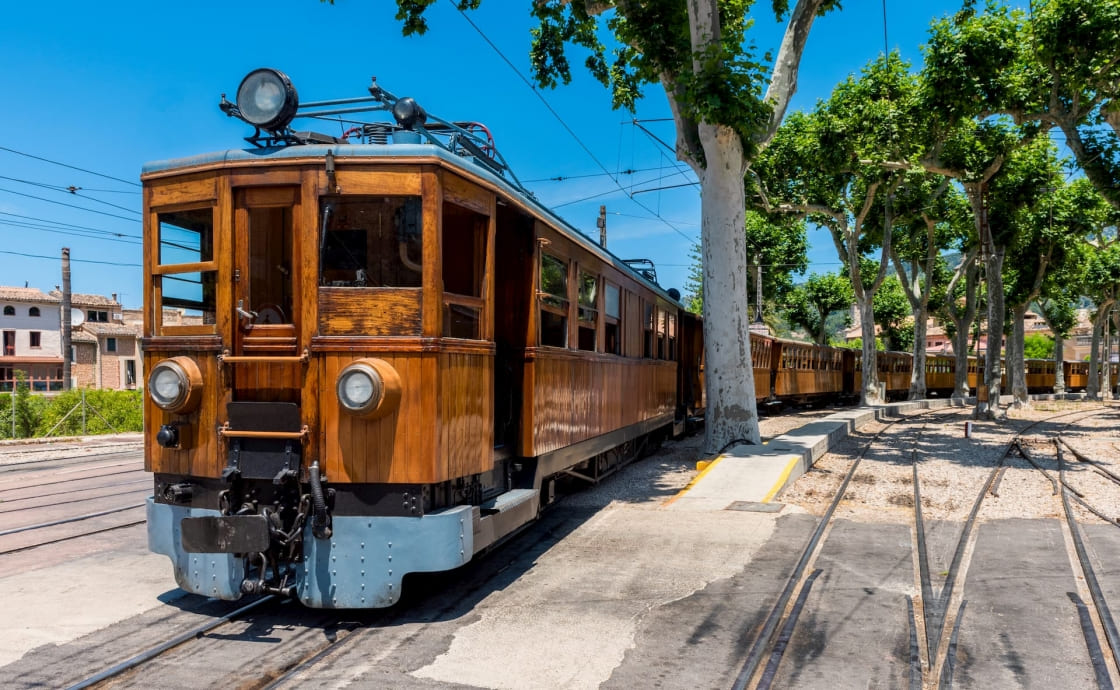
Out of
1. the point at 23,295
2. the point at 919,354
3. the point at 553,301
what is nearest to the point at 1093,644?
the point at 553,301

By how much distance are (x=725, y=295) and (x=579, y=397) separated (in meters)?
6.15

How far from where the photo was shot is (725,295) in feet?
43.5

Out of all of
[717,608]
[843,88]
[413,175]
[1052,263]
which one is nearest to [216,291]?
[413,175]

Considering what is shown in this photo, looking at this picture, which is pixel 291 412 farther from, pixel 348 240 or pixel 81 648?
pixel 81 648

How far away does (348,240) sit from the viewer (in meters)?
5.07

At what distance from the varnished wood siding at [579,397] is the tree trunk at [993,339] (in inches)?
600

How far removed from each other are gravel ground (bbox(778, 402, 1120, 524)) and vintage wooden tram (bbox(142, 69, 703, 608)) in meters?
5.57

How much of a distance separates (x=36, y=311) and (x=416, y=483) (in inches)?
2214

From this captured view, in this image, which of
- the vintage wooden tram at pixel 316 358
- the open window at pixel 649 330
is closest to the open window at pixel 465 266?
the vintage wooden tram at pixel 316 358

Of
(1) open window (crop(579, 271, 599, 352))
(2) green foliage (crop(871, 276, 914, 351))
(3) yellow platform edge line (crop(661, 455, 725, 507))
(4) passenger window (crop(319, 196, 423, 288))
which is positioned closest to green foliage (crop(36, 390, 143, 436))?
(3) yellow platform edge line (crop(661, 455, 725, 507))

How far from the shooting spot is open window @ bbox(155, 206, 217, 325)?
17.1 ft

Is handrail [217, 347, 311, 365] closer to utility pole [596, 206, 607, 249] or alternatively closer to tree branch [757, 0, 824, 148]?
tree branch [757, 0, 824, 148]

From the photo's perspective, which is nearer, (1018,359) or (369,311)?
(369,311)

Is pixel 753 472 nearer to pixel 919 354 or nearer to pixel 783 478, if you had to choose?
pixel 783 478
